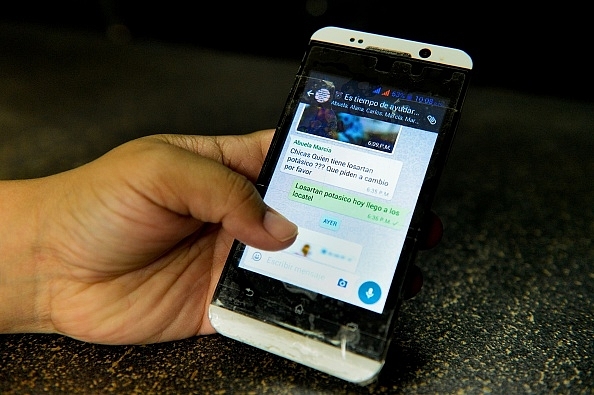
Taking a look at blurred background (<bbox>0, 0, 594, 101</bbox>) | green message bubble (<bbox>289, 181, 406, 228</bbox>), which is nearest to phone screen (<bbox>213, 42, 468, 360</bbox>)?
green message bubble (<bbox>289, 181, 406, 228</bbox>)

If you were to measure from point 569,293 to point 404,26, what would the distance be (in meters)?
0.63

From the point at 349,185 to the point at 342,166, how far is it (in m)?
0.02

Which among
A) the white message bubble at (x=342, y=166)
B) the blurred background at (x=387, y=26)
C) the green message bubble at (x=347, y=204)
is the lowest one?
the green message bubble at (x=347, y=204)

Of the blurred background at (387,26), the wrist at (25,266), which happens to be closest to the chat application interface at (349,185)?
the wrist at (25,266)

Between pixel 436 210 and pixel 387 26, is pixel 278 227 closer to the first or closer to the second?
pixel 436 210

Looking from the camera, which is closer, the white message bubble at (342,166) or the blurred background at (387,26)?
the white message bubble at (342,166)

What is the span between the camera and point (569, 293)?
61 centimetres

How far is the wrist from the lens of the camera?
520 mm

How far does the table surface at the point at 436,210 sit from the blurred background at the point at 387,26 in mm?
31

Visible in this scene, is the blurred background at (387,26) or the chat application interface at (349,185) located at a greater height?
the blurred background at (387,26)

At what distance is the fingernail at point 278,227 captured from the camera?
48cm

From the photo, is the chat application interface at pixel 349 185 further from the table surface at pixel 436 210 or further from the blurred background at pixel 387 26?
the blurred background at pixel 387 26

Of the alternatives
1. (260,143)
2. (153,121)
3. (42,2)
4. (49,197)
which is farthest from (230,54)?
(49,197)

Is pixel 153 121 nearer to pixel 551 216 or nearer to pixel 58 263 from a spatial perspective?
pixel 58 263
